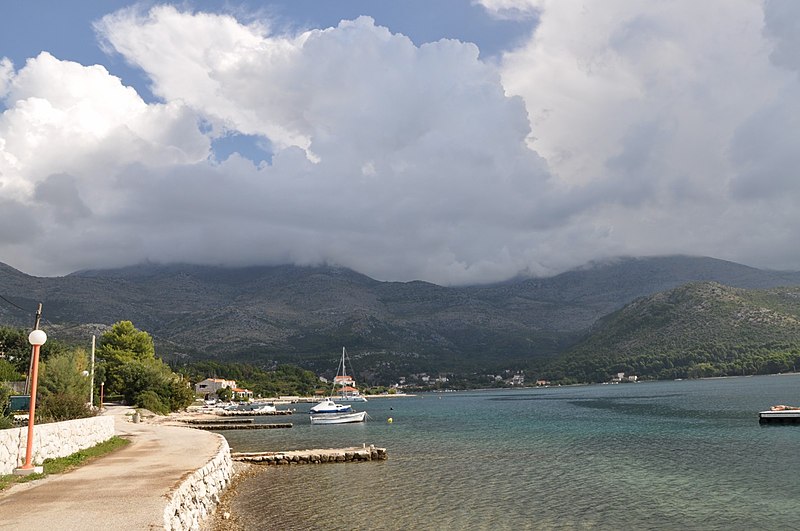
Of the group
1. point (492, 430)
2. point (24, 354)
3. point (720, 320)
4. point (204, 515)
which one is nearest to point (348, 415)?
point (492, 430)

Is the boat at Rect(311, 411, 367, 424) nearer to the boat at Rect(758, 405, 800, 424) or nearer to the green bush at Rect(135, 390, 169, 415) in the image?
the green bush at Rect(135, 390, 169, 415)

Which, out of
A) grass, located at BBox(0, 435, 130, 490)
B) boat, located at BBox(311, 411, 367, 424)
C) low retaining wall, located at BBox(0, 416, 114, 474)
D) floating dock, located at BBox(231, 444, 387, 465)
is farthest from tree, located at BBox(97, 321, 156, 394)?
low retaining wall, located at BBox(0, 416, 114, 474)

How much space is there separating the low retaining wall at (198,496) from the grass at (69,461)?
517 centimetres

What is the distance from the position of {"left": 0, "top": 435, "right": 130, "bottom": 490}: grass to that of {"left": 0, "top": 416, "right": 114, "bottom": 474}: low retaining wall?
247mm

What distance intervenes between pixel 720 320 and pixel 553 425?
530 ft

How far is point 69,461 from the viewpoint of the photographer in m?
24.9

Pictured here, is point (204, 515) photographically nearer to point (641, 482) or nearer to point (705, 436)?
point (641, 482)

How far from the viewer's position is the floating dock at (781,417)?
2251 inches

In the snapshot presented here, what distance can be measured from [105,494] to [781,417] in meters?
61.4

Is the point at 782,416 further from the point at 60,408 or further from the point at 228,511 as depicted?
the point at 60,408

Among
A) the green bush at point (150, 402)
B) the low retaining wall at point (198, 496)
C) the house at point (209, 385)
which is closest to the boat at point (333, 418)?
the green bush at point (150, 402)

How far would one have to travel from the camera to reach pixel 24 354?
3767 inches

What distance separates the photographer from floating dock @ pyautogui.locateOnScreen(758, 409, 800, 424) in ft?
188

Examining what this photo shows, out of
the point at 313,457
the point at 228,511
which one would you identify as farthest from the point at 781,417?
the point at 228,511
